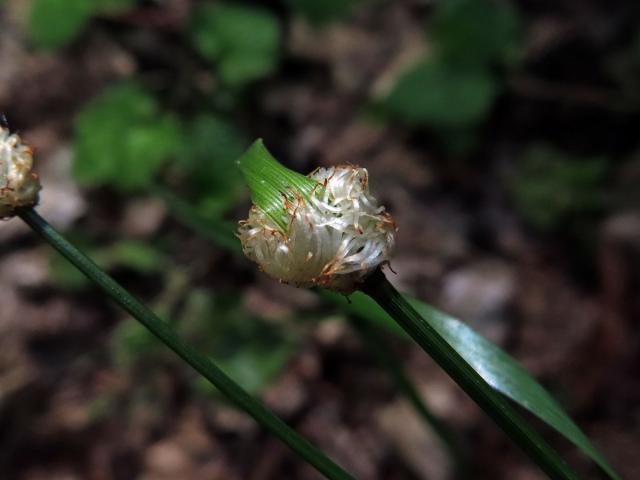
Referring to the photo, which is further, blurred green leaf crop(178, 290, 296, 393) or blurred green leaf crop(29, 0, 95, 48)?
blurred green leaf crop(29, 0, 95, 48)

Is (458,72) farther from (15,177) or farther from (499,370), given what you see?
(15,177)

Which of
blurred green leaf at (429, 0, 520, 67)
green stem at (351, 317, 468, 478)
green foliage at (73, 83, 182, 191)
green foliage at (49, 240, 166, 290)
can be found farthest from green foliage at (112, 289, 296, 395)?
blurred green leaf at (429, 0, 520, 67)

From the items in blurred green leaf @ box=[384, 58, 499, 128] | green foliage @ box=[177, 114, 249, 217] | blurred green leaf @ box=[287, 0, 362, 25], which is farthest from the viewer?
blurred green leaf @ box=[287, 0, 362, 25]

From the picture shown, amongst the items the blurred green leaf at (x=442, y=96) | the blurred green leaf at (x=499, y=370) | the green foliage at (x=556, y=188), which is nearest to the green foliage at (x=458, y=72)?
the blurred green leaf at (x=442, y=96)

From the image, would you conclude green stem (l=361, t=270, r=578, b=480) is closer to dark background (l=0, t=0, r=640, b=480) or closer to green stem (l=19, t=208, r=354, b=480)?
green stem (l=19, t=208, r=354, b=480)

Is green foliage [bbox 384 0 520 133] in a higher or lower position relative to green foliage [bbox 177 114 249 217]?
lower

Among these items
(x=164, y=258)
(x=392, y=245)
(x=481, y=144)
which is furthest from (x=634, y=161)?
(x=392, y=245)

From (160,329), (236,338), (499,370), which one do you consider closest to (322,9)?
(236,338)
